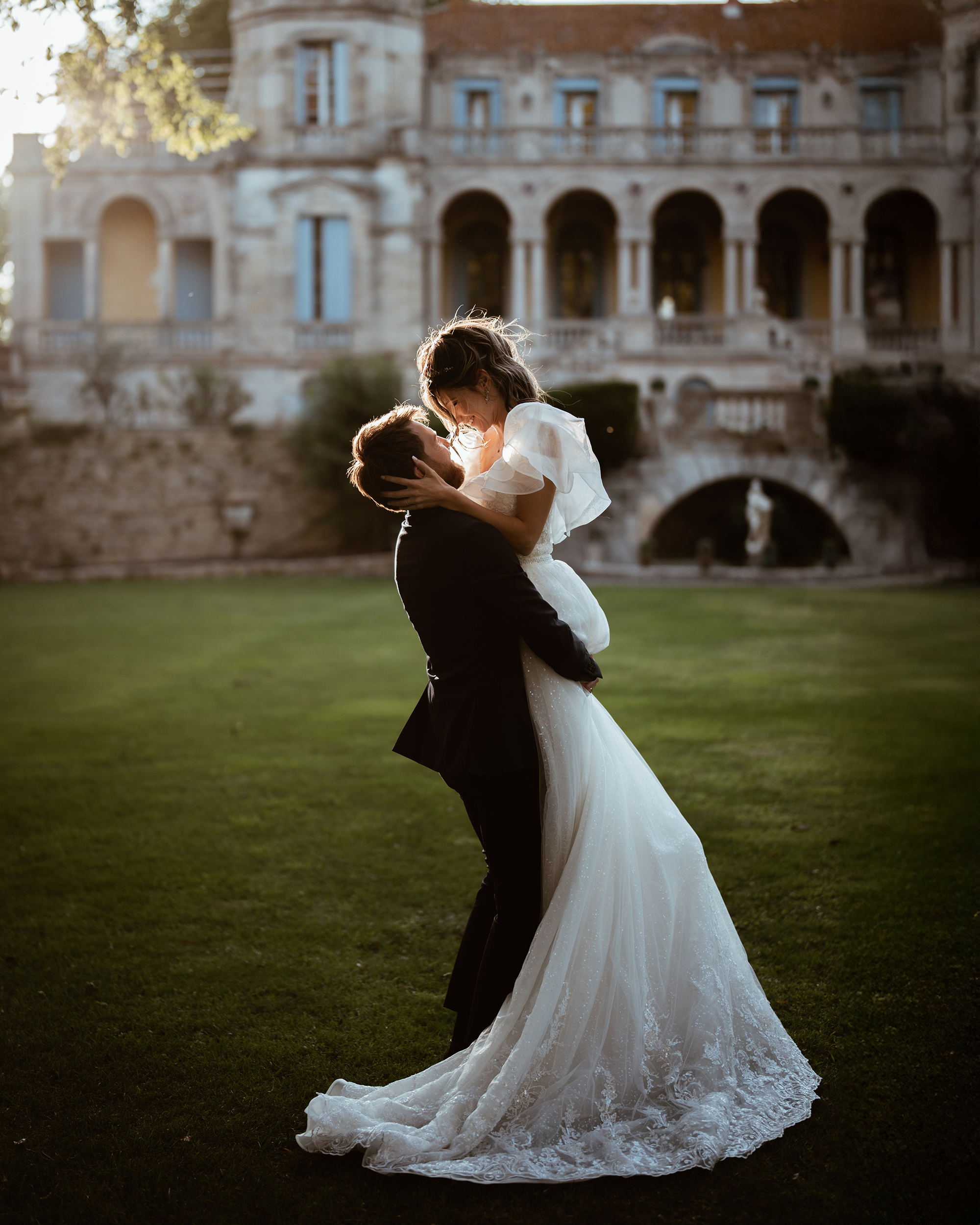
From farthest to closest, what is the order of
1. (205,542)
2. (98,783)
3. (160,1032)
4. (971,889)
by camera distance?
(205,542) → (98,783) → (971,889) → (160,1032)

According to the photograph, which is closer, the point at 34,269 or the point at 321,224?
the point at 321,224

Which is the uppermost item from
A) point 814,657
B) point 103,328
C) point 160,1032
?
point 103,328

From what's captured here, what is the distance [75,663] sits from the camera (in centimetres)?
1047

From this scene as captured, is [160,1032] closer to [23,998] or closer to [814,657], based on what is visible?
[23,998]

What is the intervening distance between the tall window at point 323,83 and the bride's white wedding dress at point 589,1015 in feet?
83.5

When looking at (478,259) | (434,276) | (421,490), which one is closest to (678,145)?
(478,259)

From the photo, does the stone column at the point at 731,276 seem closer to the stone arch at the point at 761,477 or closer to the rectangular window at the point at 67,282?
the stone arch at the point at 761,477

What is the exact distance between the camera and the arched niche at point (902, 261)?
1103 inches

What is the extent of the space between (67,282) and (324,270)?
7694 millimetres

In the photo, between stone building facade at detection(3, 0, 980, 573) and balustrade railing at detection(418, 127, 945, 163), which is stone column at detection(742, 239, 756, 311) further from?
balustrade railing at detection(418, 127, 945, 163)

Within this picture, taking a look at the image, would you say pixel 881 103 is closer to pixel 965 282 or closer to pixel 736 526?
pixel 965 282

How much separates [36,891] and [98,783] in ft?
5.50

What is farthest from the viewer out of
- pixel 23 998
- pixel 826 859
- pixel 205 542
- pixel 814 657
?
pixel 205 542

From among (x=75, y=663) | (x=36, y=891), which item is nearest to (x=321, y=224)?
(x=75, y=663)
